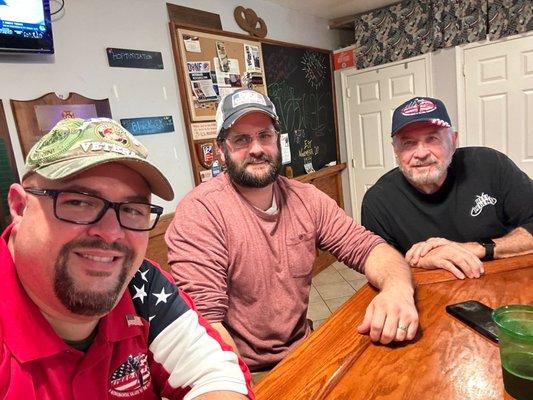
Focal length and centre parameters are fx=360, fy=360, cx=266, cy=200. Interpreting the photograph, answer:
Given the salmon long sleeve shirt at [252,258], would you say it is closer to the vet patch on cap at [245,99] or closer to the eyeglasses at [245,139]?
the eyeglasses at [245,139]

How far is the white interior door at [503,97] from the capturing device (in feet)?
11.0

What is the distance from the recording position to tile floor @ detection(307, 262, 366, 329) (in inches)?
123

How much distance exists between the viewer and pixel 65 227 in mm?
655

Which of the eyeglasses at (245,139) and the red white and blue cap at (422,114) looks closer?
the eyeglasses at (245,139)

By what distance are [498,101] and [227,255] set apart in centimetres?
349

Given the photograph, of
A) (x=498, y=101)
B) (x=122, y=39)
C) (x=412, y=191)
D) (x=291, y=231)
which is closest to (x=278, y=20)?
(x=122, y=39)

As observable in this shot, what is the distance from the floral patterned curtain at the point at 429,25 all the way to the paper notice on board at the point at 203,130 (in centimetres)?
228

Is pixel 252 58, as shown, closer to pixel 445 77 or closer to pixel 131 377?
pixel 445 77

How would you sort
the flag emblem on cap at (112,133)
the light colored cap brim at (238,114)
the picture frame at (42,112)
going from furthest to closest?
the picture frame at (42,112) < the light colored cap brim at (238,114) < the flag emblem on cap at (112,133)


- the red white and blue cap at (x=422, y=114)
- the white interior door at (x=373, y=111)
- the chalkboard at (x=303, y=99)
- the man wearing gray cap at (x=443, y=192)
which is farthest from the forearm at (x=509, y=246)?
the white interior door at (x=373, y=111)

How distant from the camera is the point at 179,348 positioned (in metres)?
0.87

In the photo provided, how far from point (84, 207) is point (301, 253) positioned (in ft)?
2.98

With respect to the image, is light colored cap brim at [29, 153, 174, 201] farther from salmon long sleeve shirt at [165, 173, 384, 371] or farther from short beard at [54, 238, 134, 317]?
salmon long sleeve shirt at [165, 173, 384, 371]

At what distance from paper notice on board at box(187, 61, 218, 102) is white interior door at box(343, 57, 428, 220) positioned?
2.18 m
